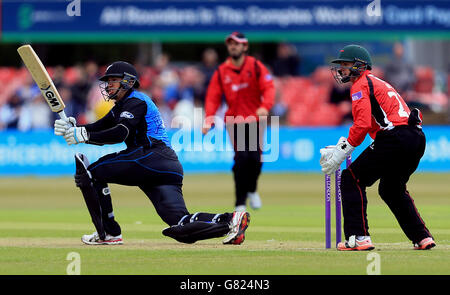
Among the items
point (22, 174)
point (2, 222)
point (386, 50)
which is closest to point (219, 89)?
point (2, 222)

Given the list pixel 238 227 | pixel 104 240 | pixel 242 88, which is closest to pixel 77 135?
pixel 104 240

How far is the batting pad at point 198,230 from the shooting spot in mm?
9961

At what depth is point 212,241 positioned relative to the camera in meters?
11.0

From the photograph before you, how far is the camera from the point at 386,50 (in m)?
29.8

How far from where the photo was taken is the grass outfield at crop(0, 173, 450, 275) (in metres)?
8.58

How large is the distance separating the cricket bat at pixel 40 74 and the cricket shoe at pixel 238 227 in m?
2.04

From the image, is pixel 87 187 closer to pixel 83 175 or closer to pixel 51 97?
pixel 83 175

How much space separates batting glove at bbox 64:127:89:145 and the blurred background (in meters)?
13.7

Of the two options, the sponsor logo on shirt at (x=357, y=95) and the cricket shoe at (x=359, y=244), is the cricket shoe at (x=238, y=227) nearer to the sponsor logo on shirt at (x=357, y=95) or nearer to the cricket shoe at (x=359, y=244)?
the cricket shoe at (x=359, y=244)

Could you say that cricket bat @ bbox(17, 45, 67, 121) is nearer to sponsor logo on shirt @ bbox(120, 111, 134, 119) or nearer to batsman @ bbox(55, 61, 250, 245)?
batsman @ bbox(55, 61, 250, 245)

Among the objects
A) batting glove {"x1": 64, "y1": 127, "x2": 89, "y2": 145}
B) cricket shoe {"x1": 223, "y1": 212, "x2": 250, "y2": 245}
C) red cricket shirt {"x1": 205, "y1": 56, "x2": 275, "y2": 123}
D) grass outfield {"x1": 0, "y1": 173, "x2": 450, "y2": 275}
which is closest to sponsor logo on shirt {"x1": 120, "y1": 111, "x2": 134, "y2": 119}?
batting glove {"x1": 64, "y1": 127, "x2": 89, "y2": 145}

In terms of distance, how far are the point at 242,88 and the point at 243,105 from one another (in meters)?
0.27

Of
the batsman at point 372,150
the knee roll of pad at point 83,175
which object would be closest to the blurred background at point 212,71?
the knee roll of pad at point 83,175
